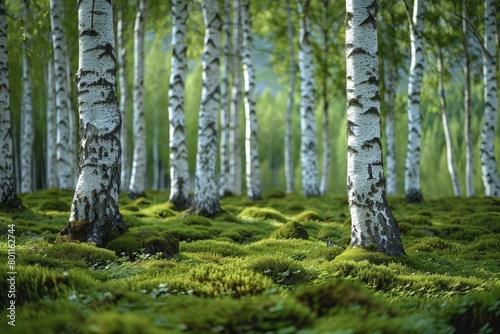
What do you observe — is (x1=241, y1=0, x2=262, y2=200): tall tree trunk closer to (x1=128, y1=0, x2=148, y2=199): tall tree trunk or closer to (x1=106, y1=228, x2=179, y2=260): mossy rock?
(x1=128, y1=0, x2=148, y2=199): tall tree trunk

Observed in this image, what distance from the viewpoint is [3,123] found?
946 cm

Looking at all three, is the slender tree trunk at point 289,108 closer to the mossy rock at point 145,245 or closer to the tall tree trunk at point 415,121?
the tall tree trunk at point 415,121

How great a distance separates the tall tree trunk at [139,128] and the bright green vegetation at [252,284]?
23.4 feet

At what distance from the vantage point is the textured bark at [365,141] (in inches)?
233

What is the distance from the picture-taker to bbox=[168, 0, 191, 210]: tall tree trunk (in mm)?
12148

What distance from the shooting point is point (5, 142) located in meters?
9.43

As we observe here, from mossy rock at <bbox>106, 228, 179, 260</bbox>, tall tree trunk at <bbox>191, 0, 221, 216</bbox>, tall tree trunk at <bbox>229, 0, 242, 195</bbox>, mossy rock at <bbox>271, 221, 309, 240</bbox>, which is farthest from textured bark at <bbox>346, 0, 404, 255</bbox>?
tall tree trunk at <bbox>229, 0, 242, 195</bbox>

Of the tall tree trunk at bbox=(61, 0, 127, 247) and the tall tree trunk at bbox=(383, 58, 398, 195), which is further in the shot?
the tall tree trunk at bbox=(383, 58, 398, 195)

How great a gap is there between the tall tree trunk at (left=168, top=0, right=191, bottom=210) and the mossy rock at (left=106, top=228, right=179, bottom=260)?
6100 millimetres

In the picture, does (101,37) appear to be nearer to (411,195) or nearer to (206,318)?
(206,318)

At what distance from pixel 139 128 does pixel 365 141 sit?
1164 centimetres

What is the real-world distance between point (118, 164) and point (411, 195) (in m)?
11.3

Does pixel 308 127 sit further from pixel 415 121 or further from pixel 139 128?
pixel 139 128

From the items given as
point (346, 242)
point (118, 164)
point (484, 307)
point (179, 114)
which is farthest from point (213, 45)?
point (484, 307)
